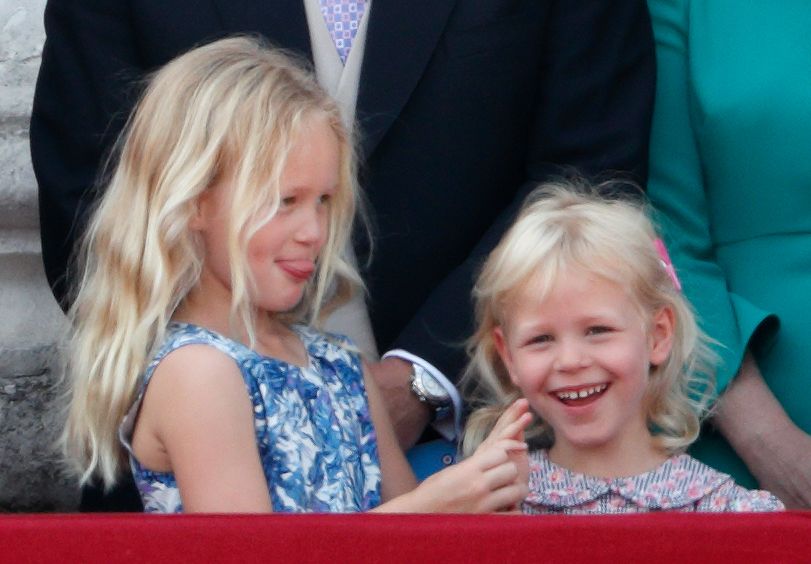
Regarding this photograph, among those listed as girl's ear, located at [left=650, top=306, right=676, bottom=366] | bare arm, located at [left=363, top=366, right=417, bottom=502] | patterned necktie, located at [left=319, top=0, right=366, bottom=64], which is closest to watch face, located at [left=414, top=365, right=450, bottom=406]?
bare arm, located at [left=363, top=366, right=417, bottom=502]

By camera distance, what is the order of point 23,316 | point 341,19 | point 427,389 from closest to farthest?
point 427,389, point 341,19, point 23,316

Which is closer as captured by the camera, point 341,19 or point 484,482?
point 484,482

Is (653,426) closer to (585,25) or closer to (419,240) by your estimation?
(419,240)

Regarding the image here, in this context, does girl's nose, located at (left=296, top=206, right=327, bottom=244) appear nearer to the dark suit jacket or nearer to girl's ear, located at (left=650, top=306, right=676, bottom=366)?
the dark suit jacket

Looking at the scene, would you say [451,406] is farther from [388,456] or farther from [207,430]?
[207,430]

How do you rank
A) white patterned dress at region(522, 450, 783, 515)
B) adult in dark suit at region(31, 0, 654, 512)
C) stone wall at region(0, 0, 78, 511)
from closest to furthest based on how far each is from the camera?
white patterned dress at region(522, 450, 783, 515), adult in dark suit at region(31, 0, 654, 512), stone wall at region(0, 0, 78, 511)

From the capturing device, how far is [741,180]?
8.63 feet

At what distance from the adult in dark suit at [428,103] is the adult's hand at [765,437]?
387mm

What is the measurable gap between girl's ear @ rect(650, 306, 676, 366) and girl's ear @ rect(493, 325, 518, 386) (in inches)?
7.8

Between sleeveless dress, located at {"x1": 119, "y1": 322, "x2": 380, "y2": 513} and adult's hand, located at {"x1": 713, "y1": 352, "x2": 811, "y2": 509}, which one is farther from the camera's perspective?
adult's hand, located at {"x1": 713, "y1": 352, "x2": 811, "y2": 509}

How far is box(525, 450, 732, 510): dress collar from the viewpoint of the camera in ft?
7.53

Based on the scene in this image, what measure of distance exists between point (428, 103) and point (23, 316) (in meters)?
0.97

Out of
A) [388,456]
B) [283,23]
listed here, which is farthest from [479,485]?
[283,23]

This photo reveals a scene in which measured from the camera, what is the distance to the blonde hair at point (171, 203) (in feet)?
7.42
